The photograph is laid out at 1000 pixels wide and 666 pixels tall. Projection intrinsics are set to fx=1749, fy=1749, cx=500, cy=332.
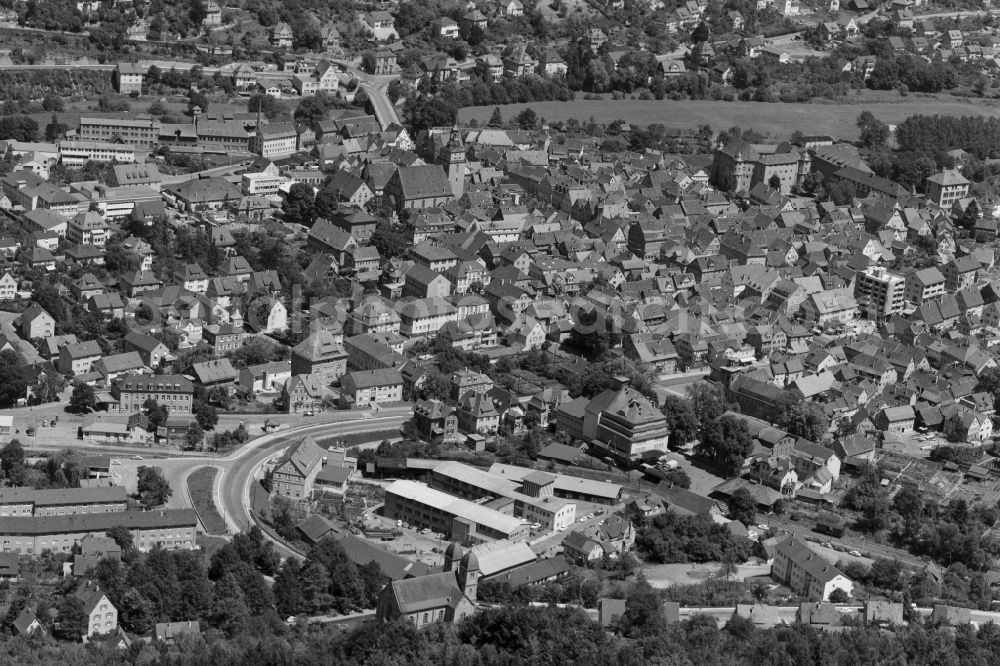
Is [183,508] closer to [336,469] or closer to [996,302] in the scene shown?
[336,469]

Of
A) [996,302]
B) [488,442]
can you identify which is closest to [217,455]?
[488,442]

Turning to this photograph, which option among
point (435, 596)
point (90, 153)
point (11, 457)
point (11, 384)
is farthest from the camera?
point (90, 153)

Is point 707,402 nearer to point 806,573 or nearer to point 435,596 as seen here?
point 806,573

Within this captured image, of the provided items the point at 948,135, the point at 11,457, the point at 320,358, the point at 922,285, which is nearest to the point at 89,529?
the point at 11,457

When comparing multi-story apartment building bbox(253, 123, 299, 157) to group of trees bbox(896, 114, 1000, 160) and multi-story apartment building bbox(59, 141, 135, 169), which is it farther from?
group of trees bbox(896, 114, 1000, 160)

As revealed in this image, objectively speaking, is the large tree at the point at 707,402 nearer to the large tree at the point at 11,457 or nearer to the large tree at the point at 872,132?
the large tree at the point at 11,457

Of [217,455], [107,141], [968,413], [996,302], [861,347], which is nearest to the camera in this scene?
[217,455]
